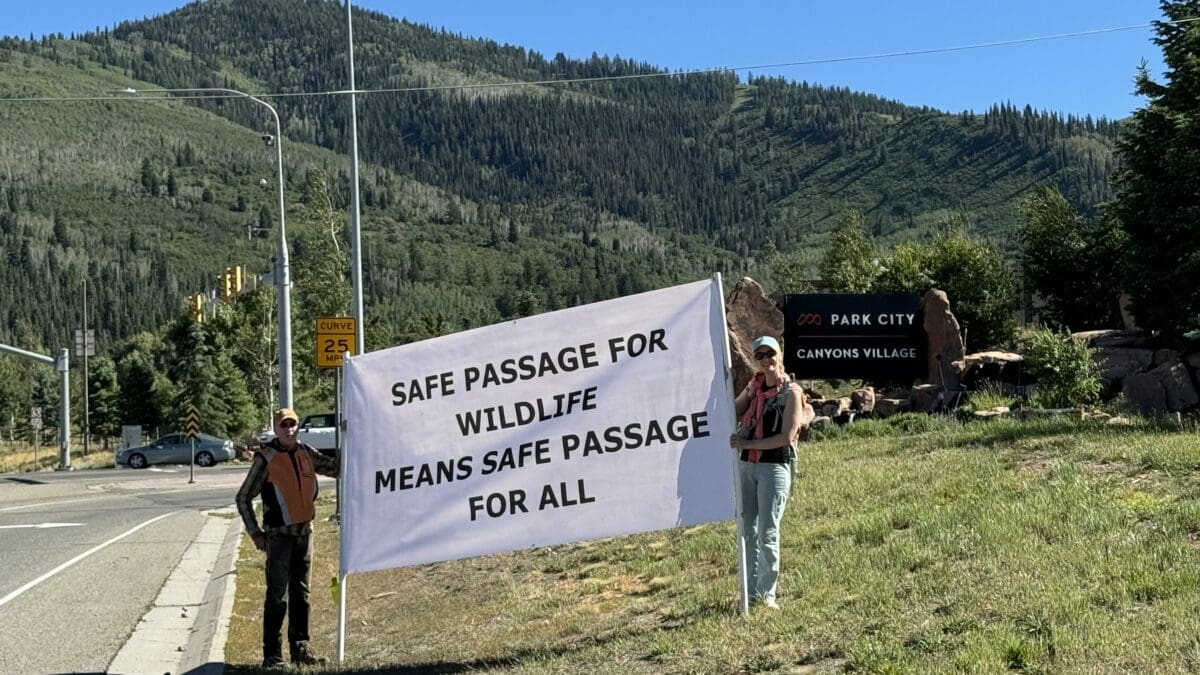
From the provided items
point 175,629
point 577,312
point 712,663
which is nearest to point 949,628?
point 712,663

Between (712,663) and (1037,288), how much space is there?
37.4m

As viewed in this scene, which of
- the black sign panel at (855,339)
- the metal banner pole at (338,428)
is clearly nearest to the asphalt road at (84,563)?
the metal banner pole at (338,428)

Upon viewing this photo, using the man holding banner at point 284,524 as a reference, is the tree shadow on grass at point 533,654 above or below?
below

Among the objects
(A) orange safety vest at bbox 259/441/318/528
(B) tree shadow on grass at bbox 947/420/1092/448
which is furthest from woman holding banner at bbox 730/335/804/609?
(B) tree shadow on grass at bbox 947/420/1092/448

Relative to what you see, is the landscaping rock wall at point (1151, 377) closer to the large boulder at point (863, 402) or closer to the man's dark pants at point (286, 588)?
the large boulder at point (863, 402)

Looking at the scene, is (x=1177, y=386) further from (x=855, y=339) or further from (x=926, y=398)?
(x=855, y=339)

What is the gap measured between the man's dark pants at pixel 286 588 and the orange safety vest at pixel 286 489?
0.15 m

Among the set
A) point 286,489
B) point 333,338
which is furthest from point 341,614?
point 333,338

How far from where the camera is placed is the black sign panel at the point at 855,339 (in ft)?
76.5

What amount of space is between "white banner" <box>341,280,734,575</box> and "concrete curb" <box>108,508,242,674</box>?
2038 millimetres

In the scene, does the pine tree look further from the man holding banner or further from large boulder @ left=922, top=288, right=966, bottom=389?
the man holding banner

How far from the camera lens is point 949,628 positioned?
6.35 metres

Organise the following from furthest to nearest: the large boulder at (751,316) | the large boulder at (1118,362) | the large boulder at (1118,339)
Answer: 1. the large boulder at (1118,339)
2. the large boulder at (751,316)
3. the large boulder at (1118,362)

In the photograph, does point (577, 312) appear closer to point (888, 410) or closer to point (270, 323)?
point (888, 410)
